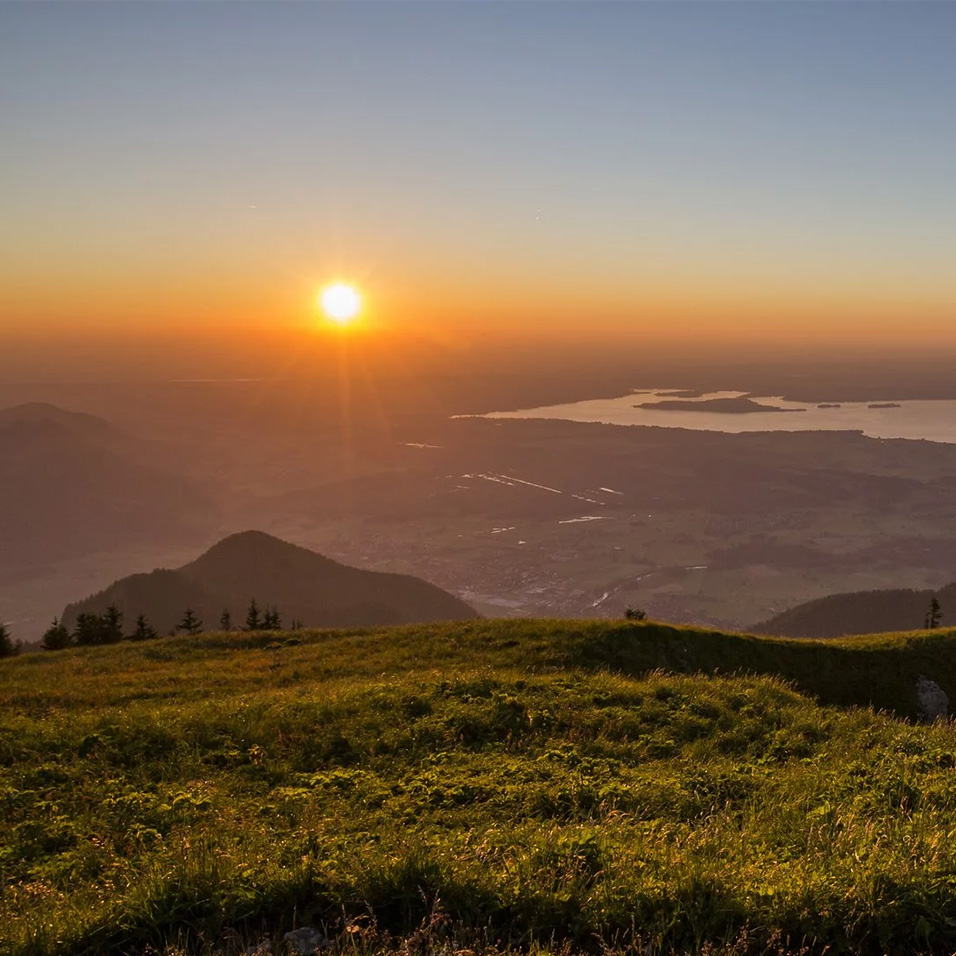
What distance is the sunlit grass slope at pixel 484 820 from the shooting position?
5.46m

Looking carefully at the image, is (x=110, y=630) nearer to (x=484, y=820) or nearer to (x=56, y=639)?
(x=56, y=639)

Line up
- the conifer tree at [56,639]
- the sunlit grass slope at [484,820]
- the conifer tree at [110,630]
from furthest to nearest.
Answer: the conifer tree at [110,630], the conifer tree at [56,639], the sunlit grass slope at [484,820]

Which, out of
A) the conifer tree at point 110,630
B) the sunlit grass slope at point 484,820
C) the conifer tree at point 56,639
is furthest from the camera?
the conifer tree at point 110,630

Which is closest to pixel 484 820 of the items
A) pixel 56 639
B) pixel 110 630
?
pixel 56 639

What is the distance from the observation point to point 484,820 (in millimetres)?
8695

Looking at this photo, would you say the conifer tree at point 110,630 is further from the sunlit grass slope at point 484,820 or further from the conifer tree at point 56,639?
the sunlit grass slope at point 484,820

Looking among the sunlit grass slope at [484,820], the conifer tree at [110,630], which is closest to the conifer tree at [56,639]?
the conifer tree at [110,630]

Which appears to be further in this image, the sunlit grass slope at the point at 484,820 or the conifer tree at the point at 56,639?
the conifer tree at the point at 56,639

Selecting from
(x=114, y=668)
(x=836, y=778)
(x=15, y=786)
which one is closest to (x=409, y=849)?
(x=836, y=778)

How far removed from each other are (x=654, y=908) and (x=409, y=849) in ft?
8.38

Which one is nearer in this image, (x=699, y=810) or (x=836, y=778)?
(x=699, y=810)

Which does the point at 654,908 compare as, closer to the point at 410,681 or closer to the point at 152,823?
the point at 152,823

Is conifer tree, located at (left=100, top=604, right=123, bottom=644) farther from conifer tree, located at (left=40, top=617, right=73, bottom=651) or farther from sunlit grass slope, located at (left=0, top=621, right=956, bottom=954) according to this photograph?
sunlit grass slope, located at (left=0, top=621, right=956, bottom=954)

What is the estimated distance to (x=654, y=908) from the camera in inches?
219
